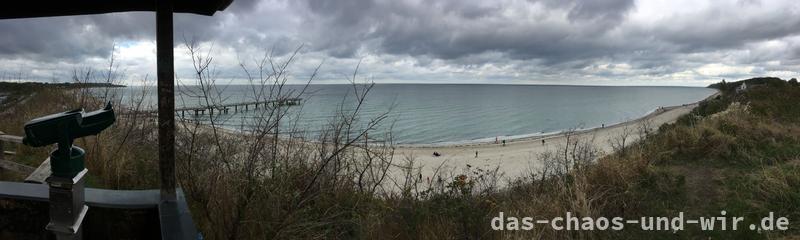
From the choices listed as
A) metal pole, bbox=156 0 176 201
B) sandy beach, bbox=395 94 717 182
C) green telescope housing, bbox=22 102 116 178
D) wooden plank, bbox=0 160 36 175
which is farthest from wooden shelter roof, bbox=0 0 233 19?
sandy beach, bbox=395 94 717 182

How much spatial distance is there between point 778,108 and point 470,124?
38.8m

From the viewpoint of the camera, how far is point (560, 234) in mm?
4297

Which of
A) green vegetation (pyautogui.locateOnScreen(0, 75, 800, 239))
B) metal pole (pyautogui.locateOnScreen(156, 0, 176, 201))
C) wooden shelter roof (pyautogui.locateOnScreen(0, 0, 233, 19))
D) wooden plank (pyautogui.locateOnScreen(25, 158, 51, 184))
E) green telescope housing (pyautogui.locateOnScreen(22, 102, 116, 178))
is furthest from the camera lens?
green vegetation (pyautogui.locateOnScreen(0, 75, 800, 239))

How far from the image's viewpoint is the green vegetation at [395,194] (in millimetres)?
3900

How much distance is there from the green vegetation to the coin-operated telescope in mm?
1592

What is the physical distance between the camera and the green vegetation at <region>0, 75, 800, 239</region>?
3.90 metres

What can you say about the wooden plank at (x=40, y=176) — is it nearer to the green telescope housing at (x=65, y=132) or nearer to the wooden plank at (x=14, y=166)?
the wooden plank at (x=14, y=166)

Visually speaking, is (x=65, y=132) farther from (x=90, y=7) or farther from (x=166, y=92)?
(x=90, y=7)

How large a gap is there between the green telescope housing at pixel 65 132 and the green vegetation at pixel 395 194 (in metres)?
1.73

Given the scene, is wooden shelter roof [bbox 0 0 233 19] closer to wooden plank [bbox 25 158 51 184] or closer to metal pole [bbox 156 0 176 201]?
metal pole [bbox 156 0 176 201]

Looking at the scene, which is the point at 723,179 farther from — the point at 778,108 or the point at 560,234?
the point at 778,108

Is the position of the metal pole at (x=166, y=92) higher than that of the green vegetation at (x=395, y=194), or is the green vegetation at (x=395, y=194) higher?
the metal pole at (x=166, y=92)

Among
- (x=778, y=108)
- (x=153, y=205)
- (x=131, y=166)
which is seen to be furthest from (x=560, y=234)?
(x=778, y=108)

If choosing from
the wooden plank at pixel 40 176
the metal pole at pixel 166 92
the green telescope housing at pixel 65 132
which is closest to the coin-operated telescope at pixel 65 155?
the green telescope housing at pixel 65 132
